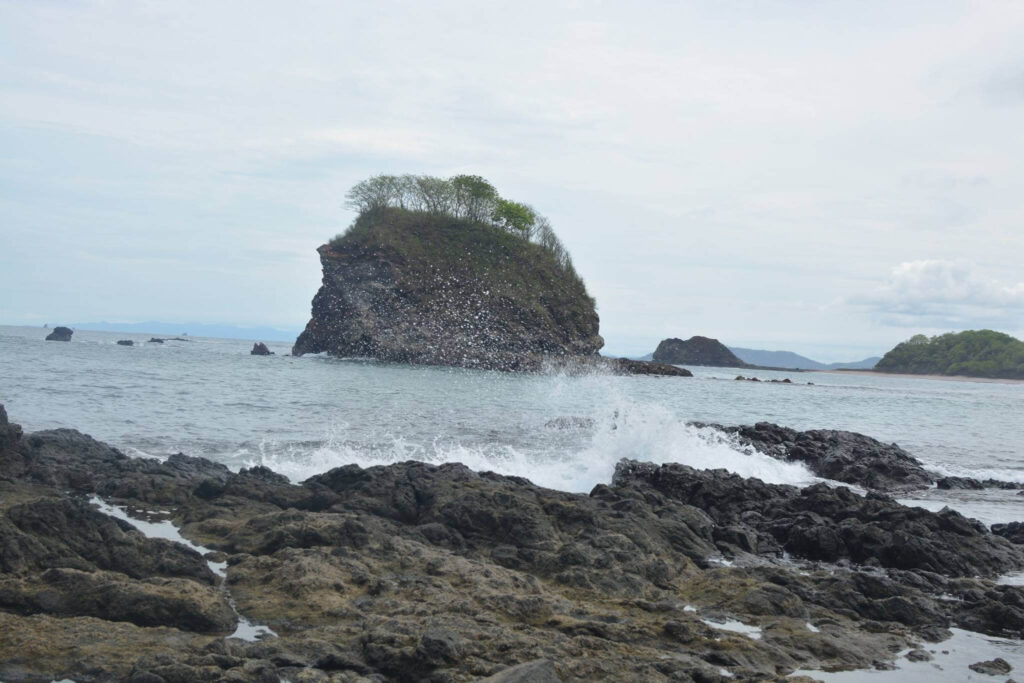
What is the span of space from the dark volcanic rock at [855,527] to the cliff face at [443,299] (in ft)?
205

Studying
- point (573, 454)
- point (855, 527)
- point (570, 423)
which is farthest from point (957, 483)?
point (570, 423)

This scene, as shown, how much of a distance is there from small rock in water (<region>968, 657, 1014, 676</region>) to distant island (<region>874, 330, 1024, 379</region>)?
15042 cm

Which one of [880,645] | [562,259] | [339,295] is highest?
[562,259]

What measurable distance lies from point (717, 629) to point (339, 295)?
244 feet

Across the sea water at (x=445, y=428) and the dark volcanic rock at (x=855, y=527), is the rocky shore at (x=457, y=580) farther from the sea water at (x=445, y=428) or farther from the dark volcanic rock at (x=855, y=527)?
the sea water at (x=445, y=428)

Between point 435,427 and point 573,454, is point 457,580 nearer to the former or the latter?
point 573,454

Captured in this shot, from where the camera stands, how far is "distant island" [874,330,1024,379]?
139 metres

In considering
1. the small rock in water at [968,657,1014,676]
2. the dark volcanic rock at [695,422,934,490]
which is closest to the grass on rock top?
the dark volcanic rock at [695,422,934,490]

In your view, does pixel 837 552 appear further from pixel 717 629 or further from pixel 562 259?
pixel 562 259

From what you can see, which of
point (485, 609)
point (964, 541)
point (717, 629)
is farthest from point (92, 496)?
point (964, 541)

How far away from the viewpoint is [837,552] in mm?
10664

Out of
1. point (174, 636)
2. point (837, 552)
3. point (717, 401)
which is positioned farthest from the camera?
point (717, 401)

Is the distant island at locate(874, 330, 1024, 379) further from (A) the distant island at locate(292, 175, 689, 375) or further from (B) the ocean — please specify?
(B) the ocean

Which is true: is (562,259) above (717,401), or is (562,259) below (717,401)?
above
